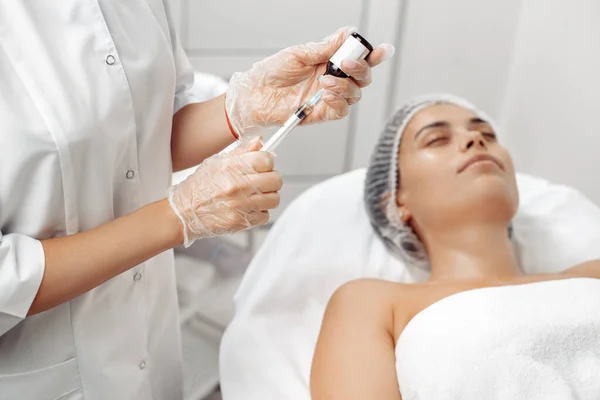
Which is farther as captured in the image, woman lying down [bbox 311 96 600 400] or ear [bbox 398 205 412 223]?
ear [bbox 398 205 412 223]

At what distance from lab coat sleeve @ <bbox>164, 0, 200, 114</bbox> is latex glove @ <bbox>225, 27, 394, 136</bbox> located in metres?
0.11

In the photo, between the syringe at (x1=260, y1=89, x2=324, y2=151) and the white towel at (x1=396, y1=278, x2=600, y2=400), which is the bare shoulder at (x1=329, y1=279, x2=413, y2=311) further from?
the syringe at (x1=260, y1=89, x2=324, y2=151)

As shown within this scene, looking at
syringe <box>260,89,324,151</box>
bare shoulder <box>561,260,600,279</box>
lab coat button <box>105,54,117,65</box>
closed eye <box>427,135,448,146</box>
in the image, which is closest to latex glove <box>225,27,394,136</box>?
syringe <box>260,89,324,151</box>

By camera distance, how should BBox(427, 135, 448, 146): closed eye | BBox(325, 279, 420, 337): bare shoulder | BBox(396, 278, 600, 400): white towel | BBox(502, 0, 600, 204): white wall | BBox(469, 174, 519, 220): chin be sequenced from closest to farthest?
BBox(396, 278, 600, 400): white towel → BBox(325, 279, 420, 337): bare shoulder → BBox(469, 174, 519, 220): chin → BBox(427, 135, 448, 146): closed eye → BBox(502, 0, 600, 204): white wall

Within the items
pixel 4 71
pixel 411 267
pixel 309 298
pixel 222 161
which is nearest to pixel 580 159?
pixel 411 267

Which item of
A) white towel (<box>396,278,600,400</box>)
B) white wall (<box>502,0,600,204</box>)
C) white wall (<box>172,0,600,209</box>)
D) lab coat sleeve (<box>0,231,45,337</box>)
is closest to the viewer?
lab coat sleeve (<box>0,231,45,337</box>)

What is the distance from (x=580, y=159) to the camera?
1.99m

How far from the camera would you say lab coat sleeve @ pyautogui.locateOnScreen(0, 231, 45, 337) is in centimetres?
87

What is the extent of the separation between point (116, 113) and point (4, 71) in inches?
6.4

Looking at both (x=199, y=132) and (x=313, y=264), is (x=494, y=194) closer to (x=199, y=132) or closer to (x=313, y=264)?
(x=313, y=264)

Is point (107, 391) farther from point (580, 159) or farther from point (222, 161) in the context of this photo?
point (580, 159)

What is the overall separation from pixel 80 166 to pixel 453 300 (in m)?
0.71

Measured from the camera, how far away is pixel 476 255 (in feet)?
4.89

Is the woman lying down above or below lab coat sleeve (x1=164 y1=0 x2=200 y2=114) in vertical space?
below
